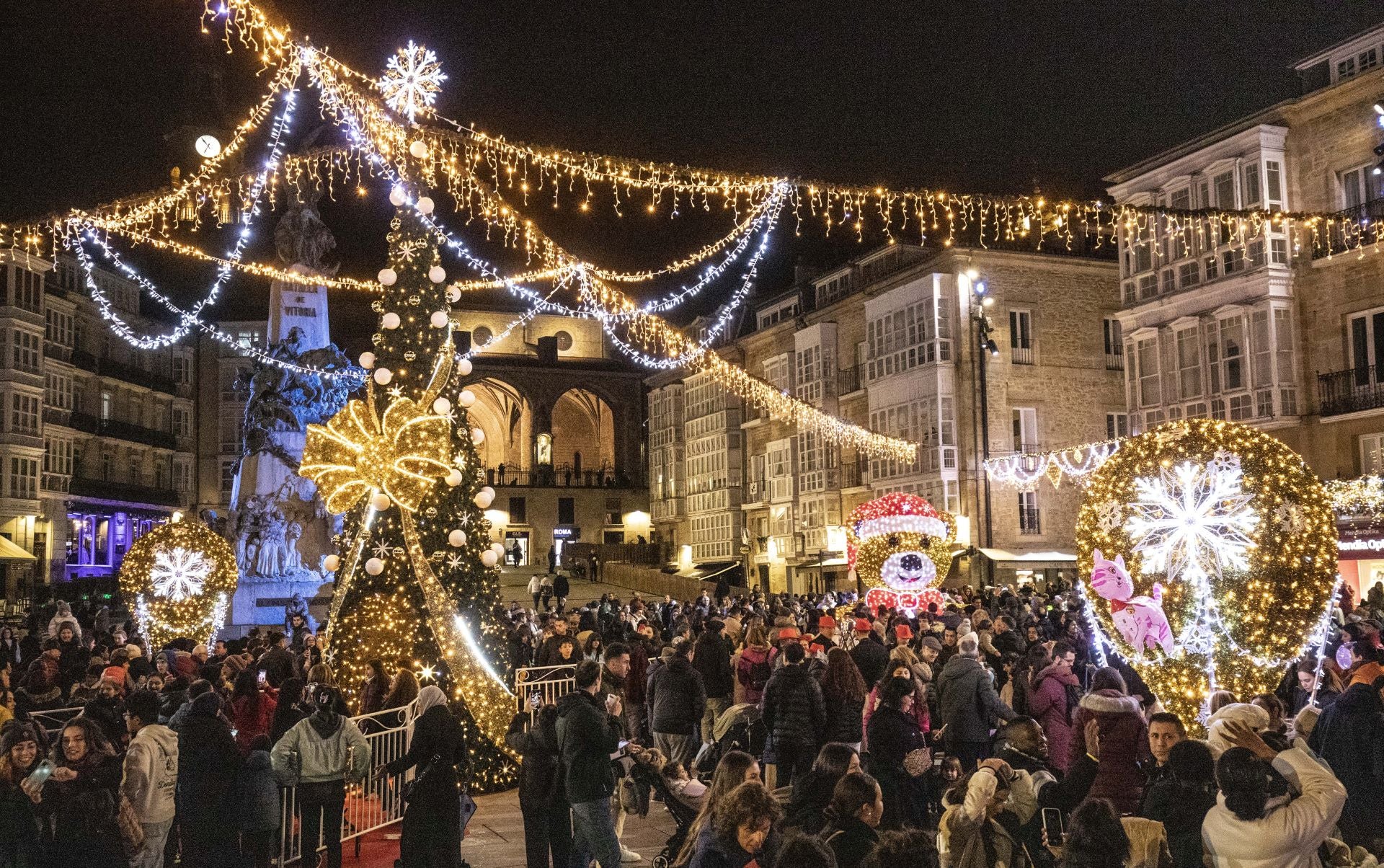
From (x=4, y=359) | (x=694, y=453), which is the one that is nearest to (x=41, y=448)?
(x=4, y=359)

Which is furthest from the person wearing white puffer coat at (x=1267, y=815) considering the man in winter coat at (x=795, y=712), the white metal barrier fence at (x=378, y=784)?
the white metal barrier fence at (x=378, y=784)

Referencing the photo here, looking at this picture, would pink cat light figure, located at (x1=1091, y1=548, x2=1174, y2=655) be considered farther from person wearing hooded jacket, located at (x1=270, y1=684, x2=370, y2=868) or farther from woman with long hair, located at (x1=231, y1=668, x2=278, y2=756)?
woman with long hair, located at (x1=231, y1=668, x2=278, y2=756)

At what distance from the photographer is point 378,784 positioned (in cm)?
1103

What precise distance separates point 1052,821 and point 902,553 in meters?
17.0

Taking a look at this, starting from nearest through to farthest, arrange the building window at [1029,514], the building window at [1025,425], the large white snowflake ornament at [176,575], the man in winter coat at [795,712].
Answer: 1. the man in winter coat at [795,712]
2. the large white snowflake ornament at [176,575]
3. the building window at [1029,514]
4. the building window at [1025,425]

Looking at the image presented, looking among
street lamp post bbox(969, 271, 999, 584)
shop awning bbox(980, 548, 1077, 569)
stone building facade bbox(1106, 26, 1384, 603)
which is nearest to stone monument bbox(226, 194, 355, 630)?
street lamp post bbox(969, 271, 999, 584)

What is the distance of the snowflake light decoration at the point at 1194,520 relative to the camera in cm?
1116

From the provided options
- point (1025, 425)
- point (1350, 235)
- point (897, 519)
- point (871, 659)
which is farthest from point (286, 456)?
point (1350, 235)

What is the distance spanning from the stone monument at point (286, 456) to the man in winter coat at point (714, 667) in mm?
14949

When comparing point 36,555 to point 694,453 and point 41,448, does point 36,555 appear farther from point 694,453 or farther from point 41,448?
point 694,453

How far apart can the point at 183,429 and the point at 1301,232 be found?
49866 millimetres

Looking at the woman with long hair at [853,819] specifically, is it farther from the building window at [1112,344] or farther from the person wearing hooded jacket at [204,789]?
the building window at [1112,344]

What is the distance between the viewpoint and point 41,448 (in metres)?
45.1

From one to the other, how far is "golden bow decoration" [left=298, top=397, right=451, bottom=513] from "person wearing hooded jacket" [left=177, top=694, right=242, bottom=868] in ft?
16.2
